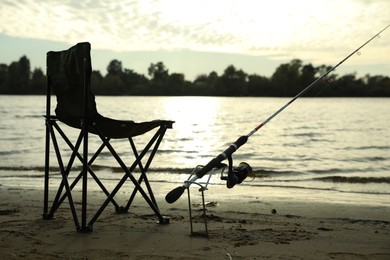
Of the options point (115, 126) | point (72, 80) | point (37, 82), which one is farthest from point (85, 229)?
point (37, 82)

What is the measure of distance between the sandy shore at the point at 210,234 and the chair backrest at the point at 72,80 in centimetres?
121

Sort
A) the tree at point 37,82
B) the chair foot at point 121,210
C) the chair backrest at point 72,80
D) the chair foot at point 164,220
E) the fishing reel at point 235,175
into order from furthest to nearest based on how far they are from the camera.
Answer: the tree at point 37,82, the chair foot at point 121,210, the chair foot at point 164,220, the chair backrest at point 72,80, the fishing reel at point 235,175

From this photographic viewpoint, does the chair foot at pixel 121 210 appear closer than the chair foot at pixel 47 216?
No

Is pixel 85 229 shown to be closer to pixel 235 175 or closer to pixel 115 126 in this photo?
pixel 115 126

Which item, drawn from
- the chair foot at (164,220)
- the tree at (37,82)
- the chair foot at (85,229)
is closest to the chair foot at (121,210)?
the chair foot at (164,220)

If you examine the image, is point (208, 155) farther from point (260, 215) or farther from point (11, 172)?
point (260, 215)

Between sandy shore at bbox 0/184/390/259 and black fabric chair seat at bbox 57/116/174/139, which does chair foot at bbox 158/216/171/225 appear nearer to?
sandy shore at bbox 0/184/390/259

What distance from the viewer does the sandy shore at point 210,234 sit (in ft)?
14.1

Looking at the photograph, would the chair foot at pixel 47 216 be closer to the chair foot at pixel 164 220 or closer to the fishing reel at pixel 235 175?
the chair foot at pixel 164 220

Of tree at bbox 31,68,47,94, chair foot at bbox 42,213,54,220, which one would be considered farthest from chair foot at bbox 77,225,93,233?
tree at bbox 31,68,47,94

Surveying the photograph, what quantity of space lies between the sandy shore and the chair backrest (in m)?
1.21

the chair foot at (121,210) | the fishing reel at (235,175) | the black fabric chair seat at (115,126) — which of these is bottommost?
the chair foot at (121,210)

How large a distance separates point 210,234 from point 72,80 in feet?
6.72

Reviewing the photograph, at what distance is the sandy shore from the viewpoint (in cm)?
429
